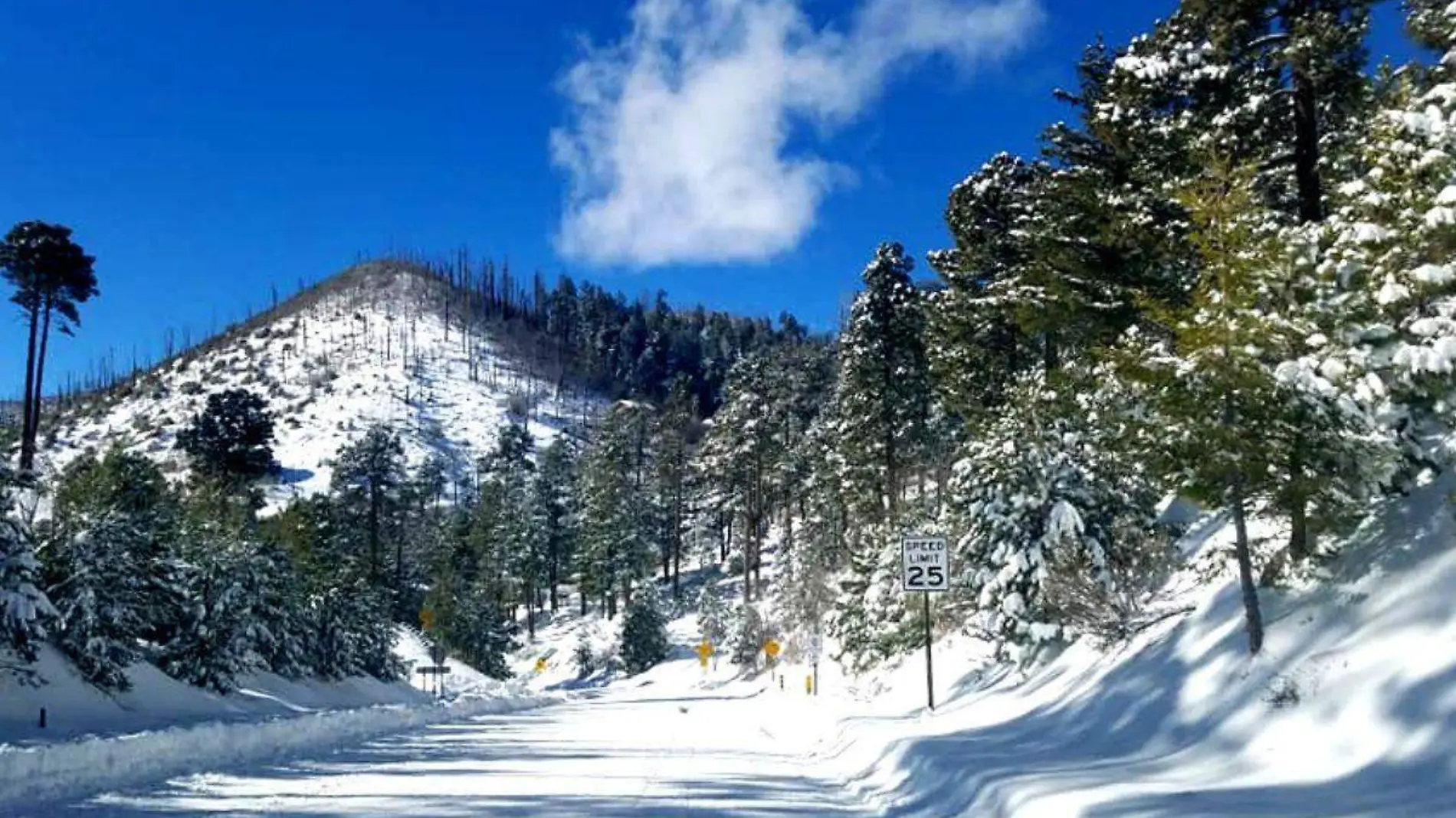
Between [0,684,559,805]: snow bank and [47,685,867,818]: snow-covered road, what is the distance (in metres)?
0.61

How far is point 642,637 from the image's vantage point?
8294cm

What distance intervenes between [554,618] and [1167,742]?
97942 millimetres

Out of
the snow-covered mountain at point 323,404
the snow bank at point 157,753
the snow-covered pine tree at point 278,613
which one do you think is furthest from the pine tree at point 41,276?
the snow-covered mountain at point 323,404

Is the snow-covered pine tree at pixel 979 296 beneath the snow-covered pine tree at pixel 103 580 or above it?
above

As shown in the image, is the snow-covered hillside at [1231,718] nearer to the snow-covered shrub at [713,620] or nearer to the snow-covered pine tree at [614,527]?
the snow-covered shrub at [713,620]

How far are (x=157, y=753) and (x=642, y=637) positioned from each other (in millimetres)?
68746

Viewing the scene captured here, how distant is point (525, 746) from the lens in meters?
21.8

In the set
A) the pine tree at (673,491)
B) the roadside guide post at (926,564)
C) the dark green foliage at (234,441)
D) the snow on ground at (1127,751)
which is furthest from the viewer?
the pine tree at (673,491)

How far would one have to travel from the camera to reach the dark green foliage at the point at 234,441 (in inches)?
2835

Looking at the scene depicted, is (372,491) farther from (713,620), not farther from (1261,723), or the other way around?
(1261,723)

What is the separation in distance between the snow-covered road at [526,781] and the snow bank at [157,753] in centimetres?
61

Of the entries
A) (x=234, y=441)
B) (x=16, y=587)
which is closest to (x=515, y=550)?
(x=234, y=441)

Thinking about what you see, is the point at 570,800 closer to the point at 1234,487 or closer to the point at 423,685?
the point at 1234,487

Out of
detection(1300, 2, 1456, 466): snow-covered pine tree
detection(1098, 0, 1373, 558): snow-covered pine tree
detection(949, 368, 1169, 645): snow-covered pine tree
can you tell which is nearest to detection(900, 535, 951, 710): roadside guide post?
detection(949, 368, 1169, 645): snow-covered pine tree
